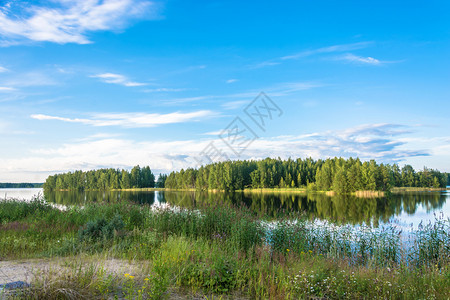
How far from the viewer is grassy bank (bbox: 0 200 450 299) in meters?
5.14

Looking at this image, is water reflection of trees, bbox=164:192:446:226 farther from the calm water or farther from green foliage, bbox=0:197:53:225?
green foliage, bbox=0:197:53:225

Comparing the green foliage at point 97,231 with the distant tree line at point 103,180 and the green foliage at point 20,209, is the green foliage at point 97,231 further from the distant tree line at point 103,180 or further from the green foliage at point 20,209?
the distant tree line at point 103,180

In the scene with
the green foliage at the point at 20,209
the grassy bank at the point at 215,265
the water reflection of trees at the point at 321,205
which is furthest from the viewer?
the water reflection of trees at the point at 321,205

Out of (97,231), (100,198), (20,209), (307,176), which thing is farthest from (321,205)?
(307,176)

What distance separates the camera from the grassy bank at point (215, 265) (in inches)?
202

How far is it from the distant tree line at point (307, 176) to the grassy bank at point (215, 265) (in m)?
69.4

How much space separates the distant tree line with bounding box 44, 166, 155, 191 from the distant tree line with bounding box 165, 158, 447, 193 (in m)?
12.8

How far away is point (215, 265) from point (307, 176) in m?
108

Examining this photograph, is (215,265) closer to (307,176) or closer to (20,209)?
(20,209)

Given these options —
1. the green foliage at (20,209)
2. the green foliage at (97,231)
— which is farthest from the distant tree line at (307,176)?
the green foliage at (97,231)

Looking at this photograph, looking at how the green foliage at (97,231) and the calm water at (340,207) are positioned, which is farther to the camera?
the calm water at (340,207)

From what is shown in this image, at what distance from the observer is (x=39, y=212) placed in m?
14.3

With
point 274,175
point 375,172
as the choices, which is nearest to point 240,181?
point 274,175

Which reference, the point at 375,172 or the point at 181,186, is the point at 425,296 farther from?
the point at 181,186
